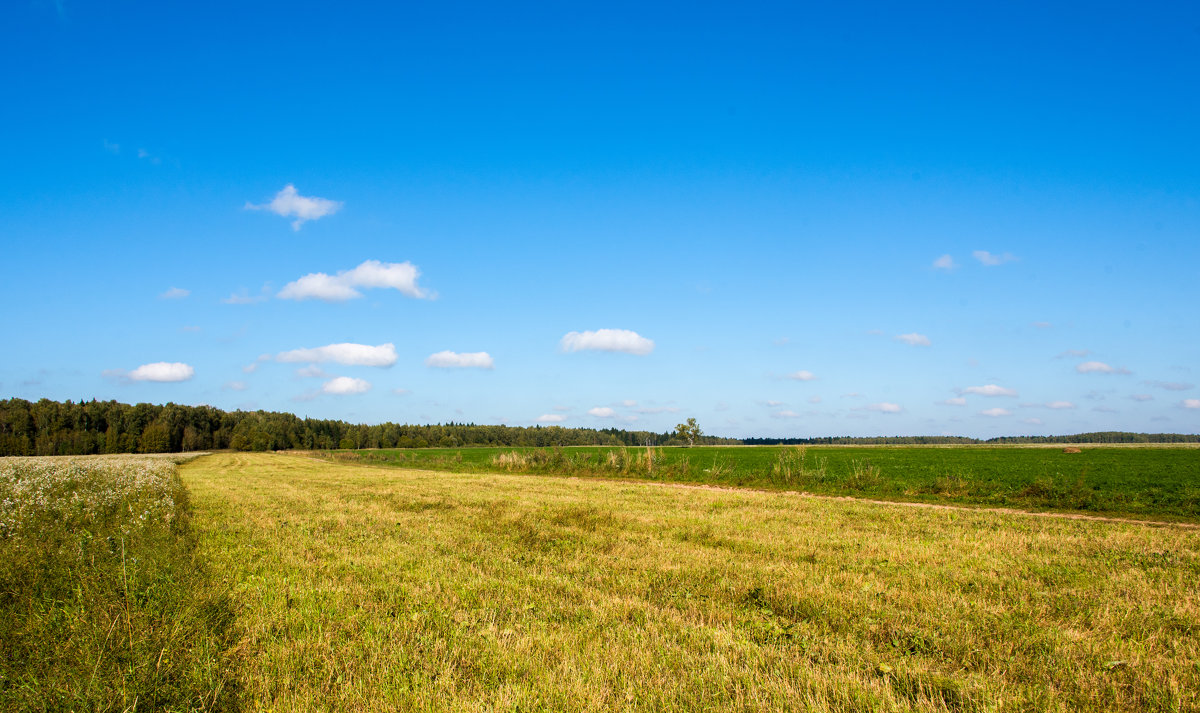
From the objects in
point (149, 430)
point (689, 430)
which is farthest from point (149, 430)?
point (689, 430)

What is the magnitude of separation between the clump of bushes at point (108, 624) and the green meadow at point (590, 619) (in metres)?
0.03

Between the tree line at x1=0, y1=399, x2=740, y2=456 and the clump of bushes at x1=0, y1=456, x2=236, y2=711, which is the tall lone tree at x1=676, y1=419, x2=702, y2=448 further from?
the clump of bushes at x1=0, y1=456, x2=236, y2=711

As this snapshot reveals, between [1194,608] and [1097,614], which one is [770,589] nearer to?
[1097,614]

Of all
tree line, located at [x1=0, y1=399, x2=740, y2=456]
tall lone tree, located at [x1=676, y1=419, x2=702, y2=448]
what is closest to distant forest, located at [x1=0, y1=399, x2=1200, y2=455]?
tree line, located at [x1=0, y1=399, x2=740, y2=456]

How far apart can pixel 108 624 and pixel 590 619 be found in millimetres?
4465

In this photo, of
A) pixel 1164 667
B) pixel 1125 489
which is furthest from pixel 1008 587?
pixel 1125 489

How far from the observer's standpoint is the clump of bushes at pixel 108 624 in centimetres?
397

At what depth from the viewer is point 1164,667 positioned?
4.82 meters

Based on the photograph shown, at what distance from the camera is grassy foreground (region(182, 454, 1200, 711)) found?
429 cm

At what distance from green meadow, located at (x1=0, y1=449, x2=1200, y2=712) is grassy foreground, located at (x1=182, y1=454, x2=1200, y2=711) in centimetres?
3

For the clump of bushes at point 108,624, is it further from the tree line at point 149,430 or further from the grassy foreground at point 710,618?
the tree line at point 149,430

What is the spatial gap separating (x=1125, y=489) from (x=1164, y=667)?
2655cm

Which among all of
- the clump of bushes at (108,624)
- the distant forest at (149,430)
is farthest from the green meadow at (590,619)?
the distant forest at (149,430)

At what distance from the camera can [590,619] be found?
5.91 meters
